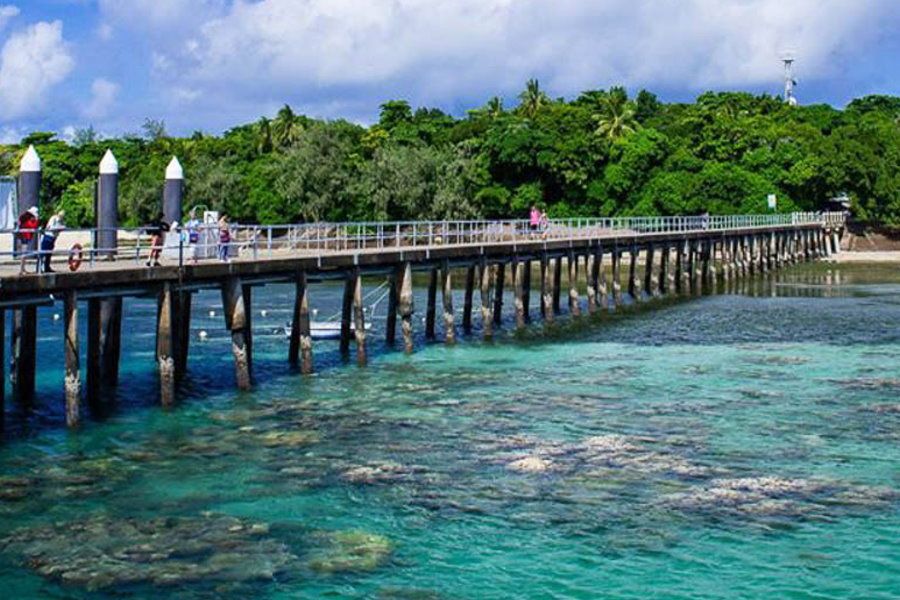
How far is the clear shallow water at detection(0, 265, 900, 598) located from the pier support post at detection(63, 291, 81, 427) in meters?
0.57

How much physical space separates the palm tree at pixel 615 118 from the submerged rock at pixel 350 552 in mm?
83521

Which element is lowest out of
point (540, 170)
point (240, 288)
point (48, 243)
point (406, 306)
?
point (406, 306)

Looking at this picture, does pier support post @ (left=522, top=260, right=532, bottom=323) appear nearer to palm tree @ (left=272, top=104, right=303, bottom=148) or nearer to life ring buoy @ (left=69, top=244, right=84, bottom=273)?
life ring buoy @ (left=69, top=244, right=84, bottom=273)

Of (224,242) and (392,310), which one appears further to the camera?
(392,310)

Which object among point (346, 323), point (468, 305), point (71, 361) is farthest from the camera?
point (468, 305)

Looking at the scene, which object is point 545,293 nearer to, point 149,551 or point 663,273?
point 663,273

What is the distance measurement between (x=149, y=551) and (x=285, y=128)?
97.3 m

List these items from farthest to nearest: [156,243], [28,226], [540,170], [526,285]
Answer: [540,170] < [526,285] < [156,243] < [28,226]

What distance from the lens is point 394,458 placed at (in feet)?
70.8

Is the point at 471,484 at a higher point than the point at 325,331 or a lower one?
lower

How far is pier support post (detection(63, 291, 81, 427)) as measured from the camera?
2350 cm

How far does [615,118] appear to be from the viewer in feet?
328

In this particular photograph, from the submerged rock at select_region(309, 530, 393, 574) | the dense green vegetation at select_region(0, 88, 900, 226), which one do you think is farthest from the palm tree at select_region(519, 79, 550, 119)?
the submerged rock at select_region(309, 530, 393, 574)

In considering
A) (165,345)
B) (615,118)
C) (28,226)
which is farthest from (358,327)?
(615,118)
